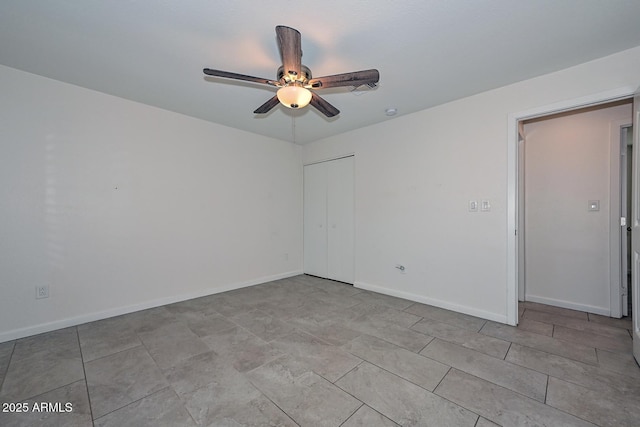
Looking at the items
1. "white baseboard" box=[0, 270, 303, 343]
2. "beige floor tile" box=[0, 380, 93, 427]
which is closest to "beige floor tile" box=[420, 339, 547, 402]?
"beige floor tile" box=[0, 380, 93, 427]

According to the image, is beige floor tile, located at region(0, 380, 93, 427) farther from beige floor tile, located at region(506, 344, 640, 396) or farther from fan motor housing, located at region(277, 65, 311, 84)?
beige floor tile, located at region(506, 344, 640, 396)

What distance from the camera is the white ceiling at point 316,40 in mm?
1675

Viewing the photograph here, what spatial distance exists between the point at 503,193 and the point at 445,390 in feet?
6.57

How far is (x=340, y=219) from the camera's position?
438 cm

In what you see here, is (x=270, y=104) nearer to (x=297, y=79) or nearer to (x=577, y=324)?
(x=297, y=79)

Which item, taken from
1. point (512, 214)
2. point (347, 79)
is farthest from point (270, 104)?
point (512, 214)

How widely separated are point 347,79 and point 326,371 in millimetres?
2075

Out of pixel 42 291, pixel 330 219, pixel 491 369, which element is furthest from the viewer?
pixel 330 219

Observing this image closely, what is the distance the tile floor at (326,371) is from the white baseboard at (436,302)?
4.1 inches

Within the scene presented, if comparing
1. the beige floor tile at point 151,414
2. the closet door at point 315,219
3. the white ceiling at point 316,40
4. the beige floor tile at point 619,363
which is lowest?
the beige floor tile at point 151,414

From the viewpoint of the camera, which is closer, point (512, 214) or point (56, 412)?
point (56, 412)

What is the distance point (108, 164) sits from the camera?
2918mm

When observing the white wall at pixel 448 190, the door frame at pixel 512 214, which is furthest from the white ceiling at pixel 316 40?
the door frame at pixel 512 214

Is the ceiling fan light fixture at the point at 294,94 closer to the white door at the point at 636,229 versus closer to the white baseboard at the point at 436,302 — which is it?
the white door at the point at 636,229
